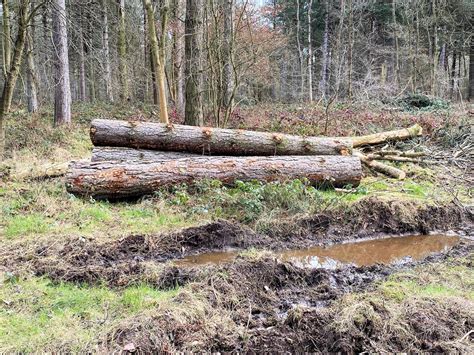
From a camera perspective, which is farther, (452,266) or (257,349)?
(452,266)

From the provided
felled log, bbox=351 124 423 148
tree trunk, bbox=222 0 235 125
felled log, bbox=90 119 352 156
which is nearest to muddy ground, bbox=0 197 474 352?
felled log, bbox=90 119 352 156

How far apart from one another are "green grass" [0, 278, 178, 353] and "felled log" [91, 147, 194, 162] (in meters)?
3.52

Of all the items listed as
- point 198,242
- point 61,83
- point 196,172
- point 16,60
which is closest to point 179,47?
point 61,83

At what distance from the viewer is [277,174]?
7602 millimetres

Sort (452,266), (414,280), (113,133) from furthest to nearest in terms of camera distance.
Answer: (113,133)
(452,266)
(414,280)

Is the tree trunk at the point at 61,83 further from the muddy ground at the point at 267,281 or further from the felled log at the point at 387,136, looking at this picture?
the felled log at the point at 387,136

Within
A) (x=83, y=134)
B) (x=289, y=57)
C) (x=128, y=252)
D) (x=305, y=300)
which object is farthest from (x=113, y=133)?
(x=289, y=57)

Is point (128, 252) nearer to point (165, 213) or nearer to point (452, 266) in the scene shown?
point (165, 213)

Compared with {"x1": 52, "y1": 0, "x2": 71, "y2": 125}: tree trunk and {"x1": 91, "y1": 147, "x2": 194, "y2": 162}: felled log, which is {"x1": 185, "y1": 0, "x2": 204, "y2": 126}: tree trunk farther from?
{"x1": 52, "y1": 0, "x2": 71, "y2": 125}: tree trunk

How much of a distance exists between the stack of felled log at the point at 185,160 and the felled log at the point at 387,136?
8.15 ft

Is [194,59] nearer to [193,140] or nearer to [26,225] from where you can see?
[193,140]

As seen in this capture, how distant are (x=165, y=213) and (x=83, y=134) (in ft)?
19.2

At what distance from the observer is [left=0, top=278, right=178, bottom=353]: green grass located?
310cm

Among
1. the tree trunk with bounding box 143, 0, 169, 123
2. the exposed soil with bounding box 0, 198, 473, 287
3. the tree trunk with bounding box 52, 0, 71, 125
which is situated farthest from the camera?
the tree trunk with bounding box 52, 0, 71, 125
